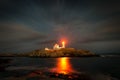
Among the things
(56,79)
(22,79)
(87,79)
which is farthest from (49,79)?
(87,79)

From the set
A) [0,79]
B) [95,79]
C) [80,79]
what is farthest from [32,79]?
[95,79]

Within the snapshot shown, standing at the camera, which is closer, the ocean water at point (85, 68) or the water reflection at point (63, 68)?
the ocean water at point (85, 68)

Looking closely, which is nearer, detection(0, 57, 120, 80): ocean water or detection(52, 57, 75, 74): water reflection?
detection(0, 57, 120, 80): ocean water

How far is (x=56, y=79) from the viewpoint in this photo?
34.7m

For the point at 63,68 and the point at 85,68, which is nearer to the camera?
the point at 85,68

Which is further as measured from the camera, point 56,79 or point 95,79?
point 95,79

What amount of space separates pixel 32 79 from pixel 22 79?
8.77ft

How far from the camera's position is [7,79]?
34906 millimetres

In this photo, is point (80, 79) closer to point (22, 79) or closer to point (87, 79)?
point (87, 79)

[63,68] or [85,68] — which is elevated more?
[63,68]

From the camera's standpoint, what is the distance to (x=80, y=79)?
35.6m

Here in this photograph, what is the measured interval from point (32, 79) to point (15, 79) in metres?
4.44

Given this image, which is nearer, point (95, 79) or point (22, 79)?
point (22, 79)

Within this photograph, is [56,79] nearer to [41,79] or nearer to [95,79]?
[41,79]
